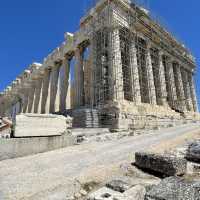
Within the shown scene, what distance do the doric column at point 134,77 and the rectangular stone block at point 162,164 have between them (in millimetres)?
15609

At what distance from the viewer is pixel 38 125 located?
27.9 ft

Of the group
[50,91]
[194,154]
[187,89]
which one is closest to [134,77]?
[50,91]

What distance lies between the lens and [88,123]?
55.8ft

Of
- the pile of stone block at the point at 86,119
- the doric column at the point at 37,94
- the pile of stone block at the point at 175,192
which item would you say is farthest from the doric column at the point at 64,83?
the pile of stone block at the point at 175,192

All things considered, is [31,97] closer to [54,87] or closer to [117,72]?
[54,87]

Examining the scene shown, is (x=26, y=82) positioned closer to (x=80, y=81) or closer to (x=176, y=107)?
(x=80, y=81)

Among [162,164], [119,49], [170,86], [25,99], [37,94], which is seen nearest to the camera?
[162,164]

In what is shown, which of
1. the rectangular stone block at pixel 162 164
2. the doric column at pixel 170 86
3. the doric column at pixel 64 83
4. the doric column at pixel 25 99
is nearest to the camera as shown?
the rectangular stone block at pixel 162 164

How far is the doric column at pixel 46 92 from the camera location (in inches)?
1215

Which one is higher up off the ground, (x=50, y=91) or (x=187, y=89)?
(x=187, y=89)

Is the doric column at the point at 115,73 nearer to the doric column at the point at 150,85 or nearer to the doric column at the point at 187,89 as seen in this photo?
the doric column at the point at 150,85

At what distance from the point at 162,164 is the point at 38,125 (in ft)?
18.1

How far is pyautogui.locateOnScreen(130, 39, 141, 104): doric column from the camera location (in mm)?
21125

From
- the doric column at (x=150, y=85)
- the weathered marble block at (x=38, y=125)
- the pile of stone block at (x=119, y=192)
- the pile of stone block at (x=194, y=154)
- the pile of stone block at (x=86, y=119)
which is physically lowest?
the pile of stone block at (x=119, y=192)
